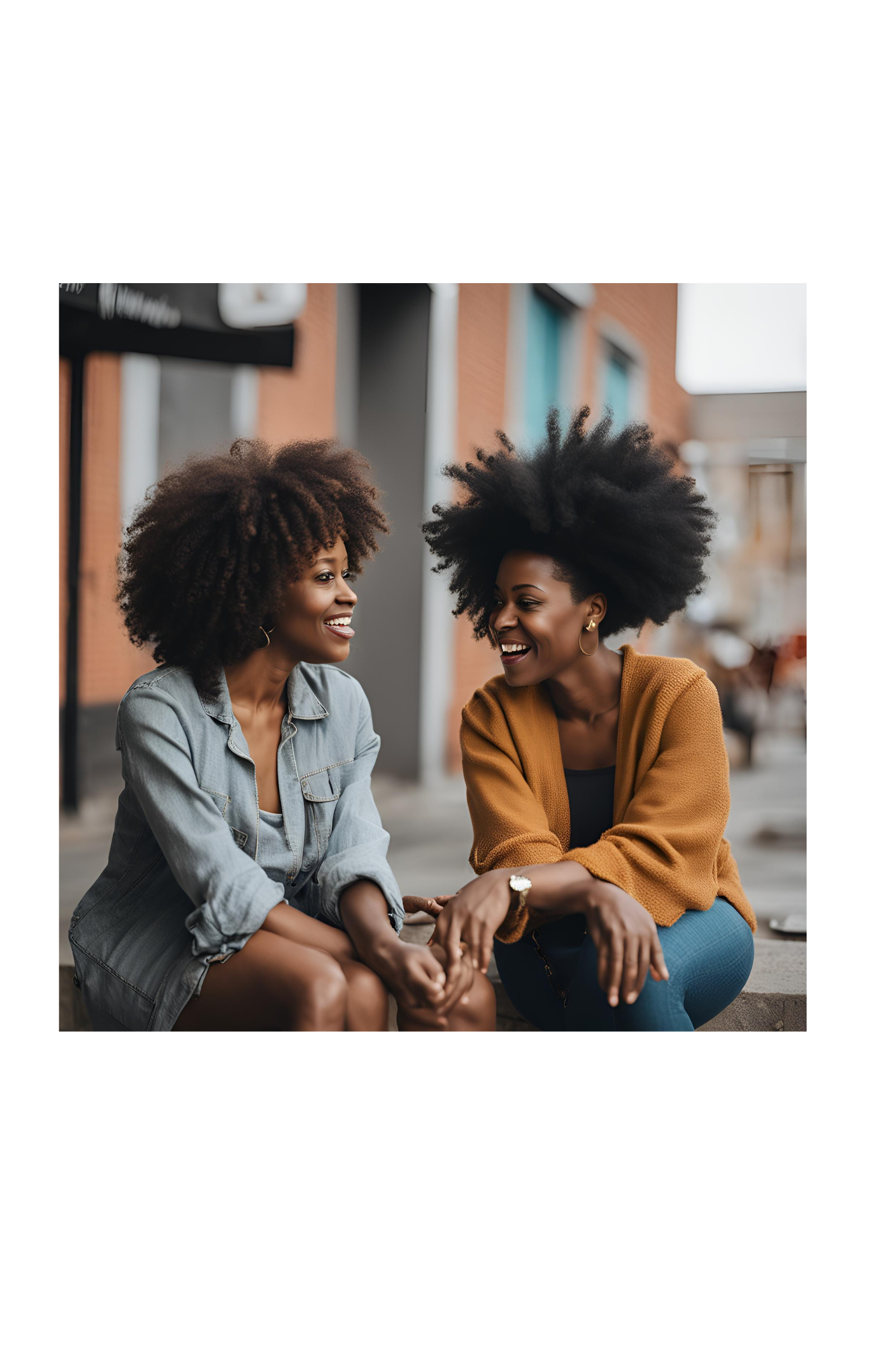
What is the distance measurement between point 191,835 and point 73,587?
Result: 3.07 feet

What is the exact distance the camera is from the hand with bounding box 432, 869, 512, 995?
86.3 inches

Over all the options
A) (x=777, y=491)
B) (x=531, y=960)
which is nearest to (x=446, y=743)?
(x=531, y=960)

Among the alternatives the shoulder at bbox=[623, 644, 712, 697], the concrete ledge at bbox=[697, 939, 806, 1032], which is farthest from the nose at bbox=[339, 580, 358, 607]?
the concrete ledge at bbox=[697, 939, 806, 1032]

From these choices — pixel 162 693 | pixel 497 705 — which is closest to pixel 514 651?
pixel 497 705

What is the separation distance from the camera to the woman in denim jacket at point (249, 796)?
7.23 feet

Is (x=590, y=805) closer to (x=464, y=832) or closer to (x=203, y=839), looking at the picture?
(x=203, y=839)

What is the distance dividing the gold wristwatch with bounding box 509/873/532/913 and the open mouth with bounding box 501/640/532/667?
18.8 inches

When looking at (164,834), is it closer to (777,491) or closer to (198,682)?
(198,682)

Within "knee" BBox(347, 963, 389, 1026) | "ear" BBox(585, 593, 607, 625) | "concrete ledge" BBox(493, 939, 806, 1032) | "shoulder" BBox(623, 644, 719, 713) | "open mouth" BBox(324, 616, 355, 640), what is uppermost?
"ear" BBox(585, 593, 607, 625)

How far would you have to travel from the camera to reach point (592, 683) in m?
2.50

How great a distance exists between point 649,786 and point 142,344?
6.15 feet

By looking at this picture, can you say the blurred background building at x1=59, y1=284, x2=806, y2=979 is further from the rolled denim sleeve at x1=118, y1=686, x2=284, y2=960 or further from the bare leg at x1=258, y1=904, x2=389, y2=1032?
the bare leg at x1=258, y1=904, x2=389, y2=1032

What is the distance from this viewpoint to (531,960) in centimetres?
247

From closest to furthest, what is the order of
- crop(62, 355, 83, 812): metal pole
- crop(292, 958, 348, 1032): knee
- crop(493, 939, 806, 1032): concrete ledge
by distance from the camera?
crop(292, 958, 348, 1032): knee → crop(493, 939, 806, 1032): concrete ledge → crop(62, 355, 83, 812): metal pole
